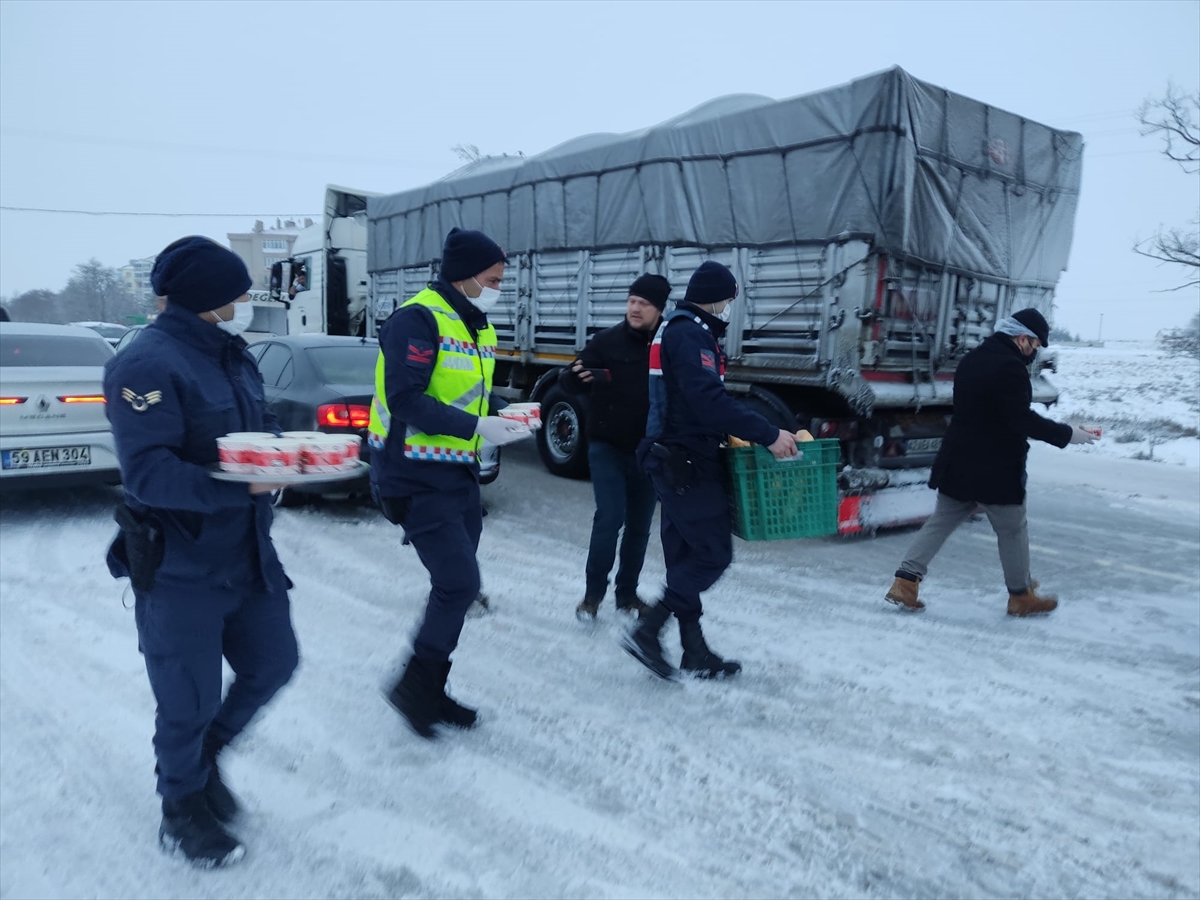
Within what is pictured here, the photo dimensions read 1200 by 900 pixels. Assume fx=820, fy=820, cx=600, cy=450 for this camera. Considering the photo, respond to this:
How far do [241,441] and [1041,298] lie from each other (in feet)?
24.1

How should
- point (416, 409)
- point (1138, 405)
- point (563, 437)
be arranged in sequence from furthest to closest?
point (1138, 405)
point (563, 437)
point (416, 409)

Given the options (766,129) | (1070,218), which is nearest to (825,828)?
(766,129)

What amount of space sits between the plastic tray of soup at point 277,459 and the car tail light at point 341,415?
400cm

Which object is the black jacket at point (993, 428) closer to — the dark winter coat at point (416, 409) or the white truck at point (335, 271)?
the dark winter coat at point (416, 409)

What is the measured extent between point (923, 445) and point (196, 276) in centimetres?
568

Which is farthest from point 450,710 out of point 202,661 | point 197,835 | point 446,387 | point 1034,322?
point 1034,322

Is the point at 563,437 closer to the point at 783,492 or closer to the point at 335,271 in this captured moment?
the point at 783,492

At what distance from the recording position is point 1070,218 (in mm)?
7473

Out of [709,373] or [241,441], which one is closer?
[241,441]

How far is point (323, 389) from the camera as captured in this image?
629 cm

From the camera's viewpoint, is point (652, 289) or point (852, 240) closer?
point (652, 289)

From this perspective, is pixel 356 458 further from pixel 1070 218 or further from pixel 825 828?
pixel 1070 218

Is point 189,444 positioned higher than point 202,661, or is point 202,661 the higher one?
point 189,444

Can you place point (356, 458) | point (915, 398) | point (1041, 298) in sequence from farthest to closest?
point (1041, 298) → point (915, 398) → point (356, 458)
